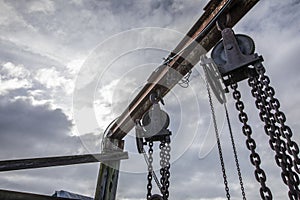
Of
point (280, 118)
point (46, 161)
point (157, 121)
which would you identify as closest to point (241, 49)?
point (280, 118)

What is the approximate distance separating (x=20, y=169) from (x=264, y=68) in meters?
3.00

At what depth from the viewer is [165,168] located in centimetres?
402

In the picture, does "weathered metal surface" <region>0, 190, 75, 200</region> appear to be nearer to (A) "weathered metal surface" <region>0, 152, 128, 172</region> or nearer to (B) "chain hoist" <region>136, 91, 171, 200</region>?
(A) "weathered metal surface" <region>0, 152, 128, 172</region>

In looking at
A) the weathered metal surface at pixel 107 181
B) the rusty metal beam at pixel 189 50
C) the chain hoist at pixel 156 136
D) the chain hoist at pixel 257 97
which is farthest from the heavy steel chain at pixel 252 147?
the weathered metal surface at pixel 107 181

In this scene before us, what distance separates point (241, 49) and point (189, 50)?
112 cm

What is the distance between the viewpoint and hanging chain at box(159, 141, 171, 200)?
3.79 metres

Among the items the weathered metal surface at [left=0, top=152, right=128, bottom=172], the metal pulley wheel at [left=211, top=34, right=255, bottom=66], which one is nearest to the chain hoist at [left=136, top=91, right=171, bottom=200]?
the weathered metal surface at [left=0, top=152, right=128, bottom=172]

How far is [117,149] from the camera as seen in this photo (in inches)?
225

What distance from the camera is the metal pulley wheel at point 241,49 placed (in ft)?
8.76

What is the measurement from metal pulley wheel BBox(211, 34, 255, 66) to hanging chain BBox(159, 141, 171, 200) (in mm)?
2001

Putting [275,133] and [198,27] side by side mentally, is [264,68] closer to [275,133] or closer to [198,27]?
[275,133]

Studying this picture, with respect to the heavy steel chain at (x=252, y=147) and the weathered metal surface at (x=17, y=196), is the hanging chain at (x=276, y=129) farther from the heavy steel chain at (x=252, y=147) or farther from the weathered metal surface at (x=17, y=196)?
the weathered metal surface at (x=17, y=196)

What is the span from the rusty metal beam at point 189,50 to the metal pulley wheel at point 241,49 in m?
0.37

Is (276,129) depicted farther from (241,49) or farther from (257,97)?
(241,49)
